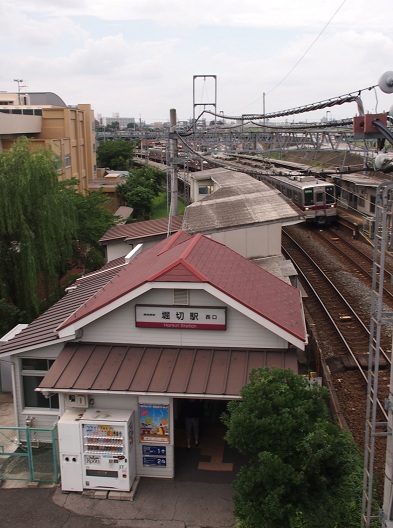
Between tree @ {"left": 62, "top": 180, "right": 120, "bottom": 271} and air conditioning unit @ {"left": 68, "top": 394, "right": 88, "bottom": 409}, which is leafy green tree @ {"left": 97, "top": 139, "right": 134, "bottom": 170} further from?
air conditioning unit @ {"left": 68, "top": 394, "right": 88, "bottom": 409}

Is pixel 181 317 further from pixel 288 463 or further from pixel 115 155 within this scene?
pixel 115 155

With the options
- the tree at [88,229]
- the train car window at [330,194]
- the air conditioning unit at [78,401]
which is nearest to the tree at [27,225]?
the tree at [88,229]

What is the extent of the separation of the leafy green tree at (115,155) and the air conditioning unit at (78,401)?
6841cm

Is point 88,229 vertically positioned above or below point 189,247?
below

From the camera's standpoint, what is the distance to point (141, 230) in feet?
63.1

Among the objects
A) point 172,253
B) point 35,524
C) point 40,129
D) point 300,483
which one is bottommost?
point 35,524

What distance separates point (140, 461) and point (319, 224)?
24300 mm

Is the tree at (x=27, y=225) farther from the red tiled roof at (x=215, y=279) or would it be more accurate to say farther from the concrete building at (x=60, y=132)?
the concrete building at (x=60, y=132)

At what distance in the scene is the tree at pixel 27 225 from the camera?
15727mm

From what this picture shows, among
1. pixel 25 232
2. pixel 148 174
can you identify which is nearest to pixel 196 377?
pixel 25 232

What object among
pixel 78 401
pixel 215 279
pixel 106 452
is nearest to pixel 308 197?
pixel 215 279

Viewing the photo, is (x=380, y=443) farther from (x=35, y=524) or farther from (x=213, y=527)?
(x=35, y=524)

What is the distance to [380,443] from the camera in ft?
33.9

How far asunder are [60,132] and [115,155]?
3488 cm
